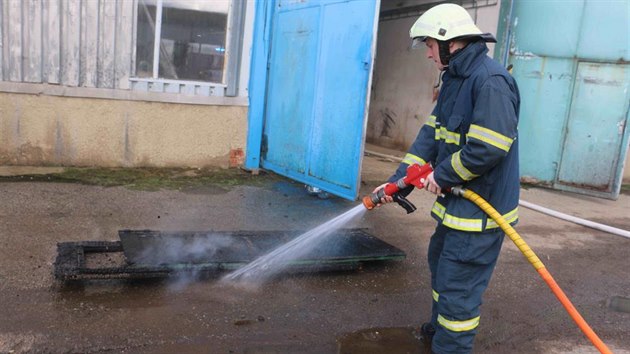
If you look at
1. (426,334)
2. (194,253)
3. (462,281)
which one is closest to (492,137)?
(462,281)

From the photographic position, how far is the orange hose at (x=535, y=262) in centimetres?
275

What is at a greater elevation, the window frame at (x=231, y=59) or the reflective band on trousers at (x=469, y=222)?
the window frame at (x=231, y=59)

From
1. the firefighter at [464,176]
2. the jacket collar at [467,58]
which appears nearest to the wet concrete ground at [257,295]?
the firefighter at [464,176]

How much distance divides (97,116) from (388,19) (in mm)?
7903

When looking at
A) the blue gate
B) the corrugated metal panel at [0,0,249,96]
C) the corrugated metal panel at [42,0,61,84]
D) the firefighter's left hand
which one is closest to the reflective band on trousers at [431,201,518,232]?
the firefighter's left hand

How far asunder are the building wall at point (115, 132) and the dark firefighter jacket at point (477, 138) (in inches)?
188

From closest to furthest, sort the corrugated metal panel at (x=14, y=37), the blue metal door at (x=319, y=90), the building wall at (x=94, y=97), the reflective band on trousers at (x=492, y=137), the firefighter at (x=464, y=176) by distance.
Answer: the reflective band on trousers at (x=492, y=137) → the firefighter at (x=464, y=176) → the blue metal door at (x=319, y=90) → the corrugated metal panel at (x=14, y=37) → the building wall at (x=94, y=97)

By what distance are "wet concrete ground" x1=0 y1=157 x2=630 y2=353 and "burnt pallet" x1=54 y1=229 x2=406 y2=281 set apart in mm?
127

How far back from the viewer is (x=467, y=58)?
290cm

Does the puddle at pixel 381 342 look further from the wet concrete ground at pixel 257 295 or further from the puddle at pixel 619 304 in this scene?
the puddle at pixel 619 304

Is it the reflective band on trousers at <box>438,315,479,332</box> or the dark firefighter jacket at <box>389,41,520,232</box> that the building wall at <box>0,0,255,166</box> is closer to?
the dark firefighter jacket at <box>389,41,520,232</box>

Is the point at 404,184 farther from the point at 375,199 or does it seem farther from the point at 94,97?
→ the point at 94,97

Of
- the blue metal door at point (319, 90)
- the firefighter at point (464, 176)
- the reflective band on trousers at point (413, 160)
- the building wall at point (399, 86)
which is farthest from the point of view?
the building wall at point (399, 86)

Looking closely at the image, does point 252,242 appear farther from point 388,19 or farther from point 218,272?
point 388,19
